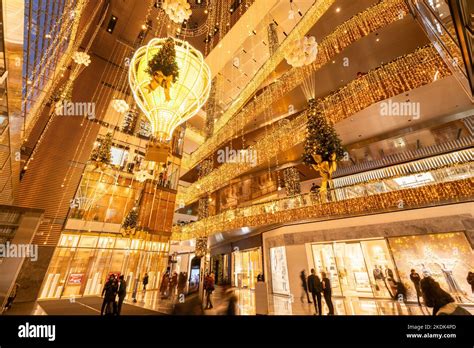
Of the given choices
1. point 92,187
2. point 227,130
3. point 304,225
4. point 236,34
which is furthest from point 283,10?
point 92,187

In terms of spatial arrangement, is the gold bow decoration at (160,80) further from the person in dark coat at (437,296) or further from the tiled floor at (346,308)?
the tiled floor at (346,308)

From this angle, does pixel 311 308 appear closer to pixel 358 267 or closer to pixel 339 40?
pixel 358 267

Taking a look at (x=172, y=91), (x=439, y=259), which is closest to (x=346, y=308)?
(x=439, y=259)

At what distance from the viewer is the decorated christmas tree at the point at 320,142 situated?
522 centimetres

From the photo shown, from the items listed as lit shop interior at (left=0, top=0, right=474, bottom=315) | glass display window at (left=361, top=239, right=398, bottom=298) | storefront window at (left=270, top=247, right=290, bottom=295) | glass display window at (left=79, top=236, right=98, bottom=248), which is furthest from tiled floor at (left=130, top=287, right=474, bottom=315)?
glass display window at (left=79, top=236, right=98, bottom=248)

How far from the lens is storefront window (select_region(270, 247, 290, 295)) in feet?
34.4

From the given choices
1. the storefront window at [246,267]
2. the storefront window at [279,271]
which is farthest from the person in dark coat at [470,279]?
the storefront window at [246,267]

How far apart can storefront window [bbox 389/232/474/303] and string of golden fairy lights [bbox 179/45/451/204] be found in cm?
556

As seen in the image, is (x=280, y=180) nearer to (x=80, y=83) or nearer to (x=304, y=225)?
(x=304, y=225)

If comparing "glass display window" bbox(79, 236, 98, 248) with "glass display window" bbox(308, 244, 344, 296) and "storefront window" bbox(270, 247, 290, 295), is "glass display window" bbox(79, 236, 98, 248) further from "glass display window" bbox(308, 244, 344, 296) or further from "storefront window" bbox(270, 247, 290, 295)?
"glass display window" bbox(308, 244, 344, 296)

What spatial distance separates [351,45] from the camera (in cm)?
880

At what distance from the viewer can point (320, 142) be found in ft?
18.5
